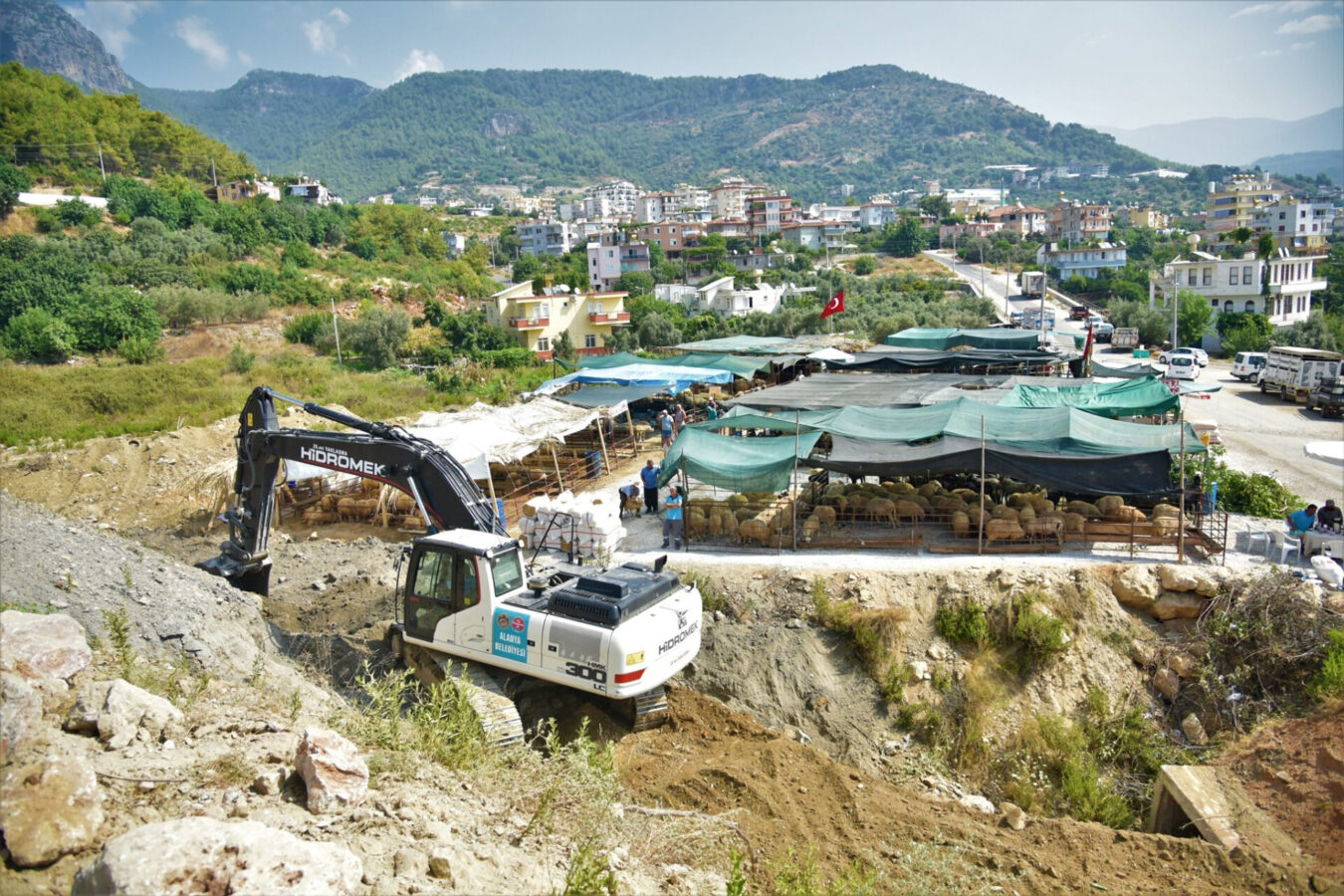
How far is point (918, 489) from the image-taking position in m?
15.0

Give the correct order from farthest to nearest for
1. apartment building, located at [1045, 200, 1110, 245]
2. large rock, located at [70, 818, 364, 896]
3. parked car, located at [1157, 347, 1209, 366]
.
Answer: apartment building, located at [1045, 200, 1110, 245]
parked car, located at [1157, 347, 1209, 366]
large rock, located at [70, 818, 364, 896]

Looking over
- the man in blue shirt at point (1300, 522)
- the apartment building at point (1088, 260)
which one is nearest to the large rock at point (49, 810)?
the man in blue shirt at point (1300, 522)

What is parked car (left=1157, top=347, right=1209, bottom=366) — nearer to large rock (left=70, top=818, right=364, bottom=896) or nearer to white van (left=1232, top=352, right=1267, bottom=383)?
white van (left=1232, top=352, right=1267, bottom=383)

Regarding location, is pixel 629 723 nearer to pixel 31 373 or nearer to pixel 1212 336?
pixel 31 373

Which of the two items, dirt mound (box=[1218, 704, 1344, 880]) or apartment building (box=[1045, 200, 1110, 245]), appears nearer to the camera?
dirt mound (box=[1218, 704, 1344, 880])

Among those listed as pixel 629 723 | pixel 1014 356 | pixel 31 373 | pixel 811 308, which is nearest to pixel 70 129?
pixel 31 373

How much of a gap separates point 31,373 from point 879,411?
92.0ft

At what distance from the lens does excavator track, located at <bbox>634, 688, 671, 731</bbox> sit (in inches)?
354

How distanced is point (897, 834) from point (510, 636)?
420 cm

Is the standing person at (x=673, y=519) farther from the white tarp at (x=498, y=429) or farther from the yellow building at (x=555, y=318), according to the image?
the yellow building at (x=555, y=318)

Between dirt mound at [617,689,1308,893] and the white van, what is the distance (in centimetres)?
3232

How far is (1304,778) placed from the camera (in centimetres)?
852

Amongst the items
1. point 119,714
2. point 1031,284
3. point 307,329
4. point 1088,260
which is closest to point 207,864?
point 119,714

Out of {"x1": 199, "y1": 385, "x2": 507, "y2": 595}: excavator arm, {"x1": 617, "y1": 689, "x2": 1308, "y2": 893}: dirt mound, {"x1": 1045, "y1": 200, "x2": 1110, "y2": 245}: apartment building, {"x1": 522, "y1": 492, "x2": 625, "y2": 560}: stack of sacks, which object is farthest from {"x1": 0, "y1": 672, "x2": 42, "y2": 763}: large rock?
{"x1": 1045, "y1": 200, "x2": 1110, "y2": 245}: apartment building
